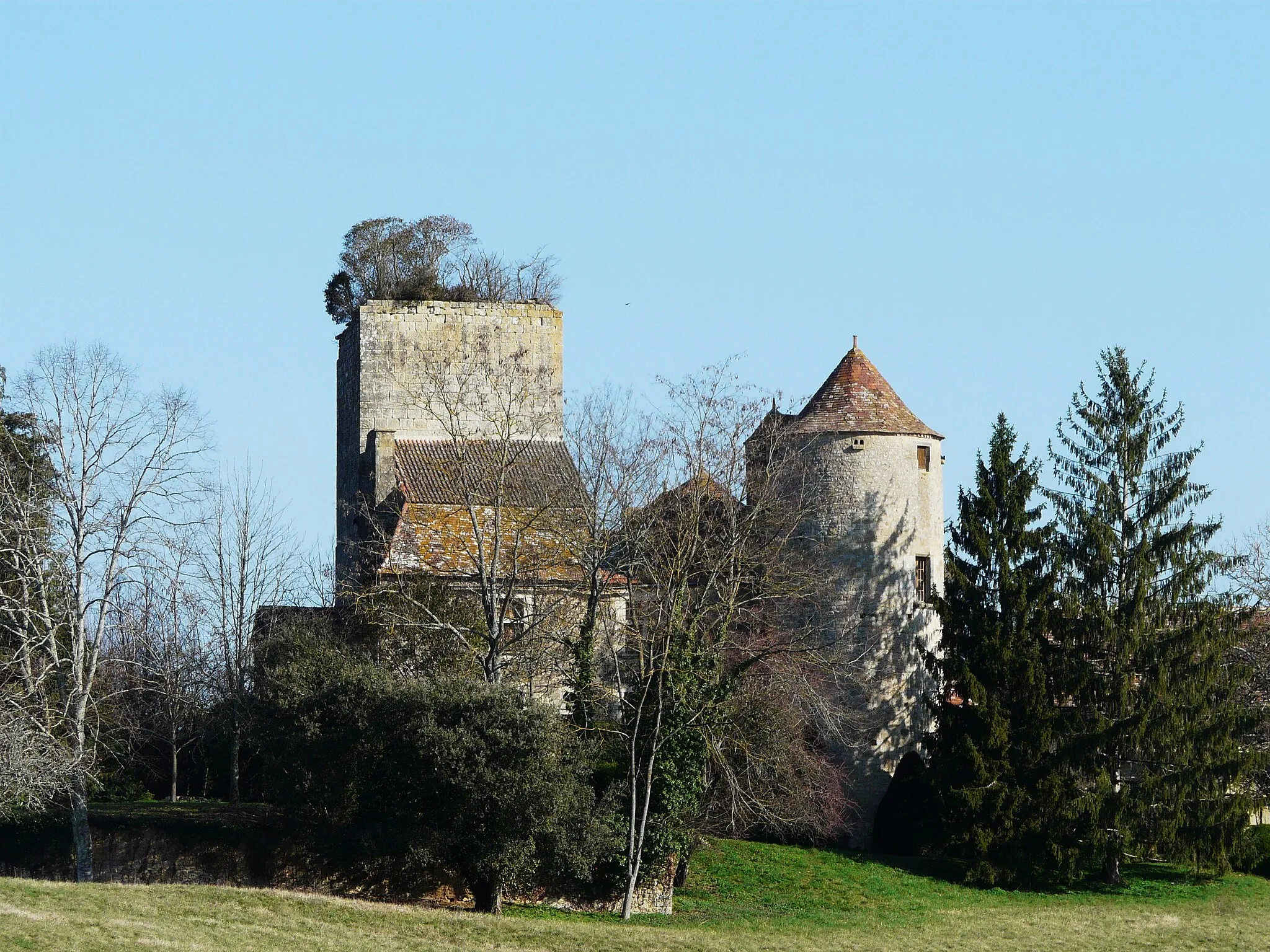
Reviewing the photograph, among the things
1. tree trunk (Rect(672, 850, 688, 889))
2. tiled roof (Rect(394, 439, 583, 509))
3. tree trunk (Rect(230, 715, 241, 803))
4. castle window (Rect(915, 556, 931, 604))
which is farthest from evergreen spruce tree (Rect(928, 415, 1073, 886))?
tree trunk (Rect(230, 715, 241, 803))

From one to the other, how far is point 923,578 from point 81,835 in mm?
20480

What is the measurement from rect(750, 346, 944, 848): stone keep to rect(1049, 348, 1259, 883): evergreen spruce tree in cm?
329

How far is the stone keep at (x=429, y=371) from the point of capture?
48188mm

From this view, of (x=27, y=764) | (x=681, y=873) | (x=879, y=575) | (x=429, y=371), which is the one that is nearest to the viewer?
(x=27, y=764)

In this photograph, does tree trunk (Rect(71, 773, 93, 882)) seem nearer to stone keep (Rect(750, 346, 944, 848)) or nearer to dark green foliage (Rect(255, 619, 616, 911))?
dark green foliage (Rect(255, 619, 616, 911))

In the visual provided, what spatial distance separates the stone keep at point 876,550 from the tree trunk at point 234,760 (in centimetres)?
1386

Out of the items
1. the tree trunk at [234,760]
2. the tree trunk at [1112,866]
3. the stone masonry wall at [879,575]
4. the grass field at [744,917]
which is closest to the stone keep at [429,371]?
the tree trunk at [234,760]

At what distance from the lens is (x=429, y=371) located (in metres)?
47.6

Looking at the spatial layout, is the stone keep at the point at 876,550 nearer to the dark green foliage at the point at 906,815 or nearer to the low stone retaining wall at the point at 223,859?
the dark green foliage at the point at 906,815

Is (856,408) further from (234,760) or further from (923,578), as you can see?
(234,760)

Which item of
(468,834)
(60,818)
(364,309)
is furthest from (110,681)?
(468,834)

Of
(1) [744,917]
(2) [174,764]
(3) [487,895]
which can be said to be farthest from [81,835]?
(1) [744,917]

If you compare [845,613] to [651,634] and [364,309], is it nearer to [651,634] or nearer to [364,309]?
[651,634]

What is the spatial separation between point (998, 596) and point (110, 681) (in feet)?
70.0
